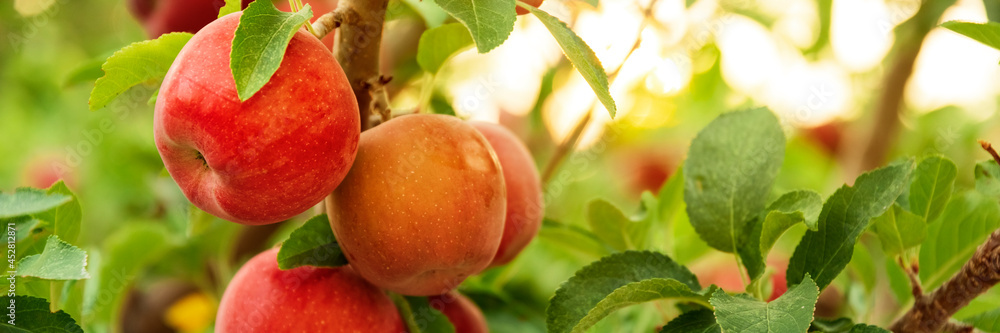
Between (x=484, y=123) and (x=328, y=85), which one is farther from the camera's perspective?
(x=484, y=123)

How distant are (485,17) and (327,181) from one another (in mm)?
171

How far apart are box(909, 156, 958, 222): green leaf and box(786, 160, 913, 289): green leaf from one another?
8 cm

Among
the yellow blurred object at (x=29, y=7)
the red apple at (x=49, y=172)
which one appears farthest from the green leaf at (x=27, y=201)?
the yellow blurred object at (x=29, y=7)

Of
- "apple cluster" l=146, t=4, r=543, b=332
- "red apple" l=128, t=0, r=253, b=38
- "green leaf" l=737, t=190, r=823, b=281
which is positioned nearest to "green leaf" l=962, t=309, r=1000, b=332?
"green leaf" l=737, t=190, r=823, b=281

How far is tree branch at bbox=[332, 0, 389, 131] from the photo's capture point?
0.60m

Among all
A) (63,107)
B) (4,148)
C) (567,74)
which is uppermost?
(567,74)

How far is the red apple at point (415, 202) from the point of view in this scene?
0.60 meters

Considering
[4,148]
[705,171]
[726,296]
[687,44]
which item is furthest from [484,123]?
[4,148]

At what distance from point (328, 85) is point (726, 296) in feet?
1.09

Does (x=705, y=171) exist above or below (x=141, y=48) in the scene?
below

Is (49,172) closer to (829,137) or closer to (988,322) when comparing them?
(988,322)

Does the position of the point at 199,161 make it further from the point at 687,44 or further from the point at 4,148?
the point at 4,148

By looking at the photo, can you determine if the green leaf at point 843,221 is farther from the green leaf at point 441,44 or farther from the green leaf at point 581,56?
the green leaf at point 441,44

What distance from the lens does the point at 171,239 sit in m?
1.11
